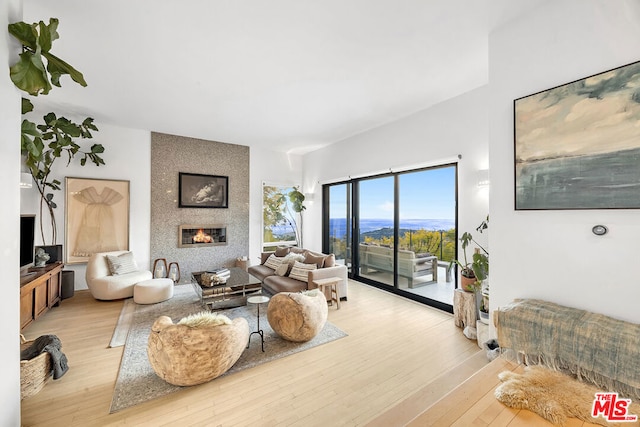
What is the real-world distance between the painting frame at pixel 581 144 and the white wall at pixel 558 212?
74mm

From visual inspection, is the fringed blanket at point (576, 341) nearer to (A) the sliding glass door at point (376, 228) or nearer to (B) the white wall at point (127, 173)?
(A) the sliding glass door at point (376, 228)

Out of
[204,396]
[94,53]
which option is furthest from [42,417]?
[94,53]

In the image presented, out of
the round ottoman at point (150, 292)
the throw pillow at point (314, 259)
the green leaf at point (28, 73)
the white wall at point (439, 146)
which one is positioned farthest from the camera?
the throw pillow at point (314, 259)

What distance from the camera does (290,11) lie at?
6.94 feet

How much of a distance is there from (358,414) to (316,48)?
3237 millimetres

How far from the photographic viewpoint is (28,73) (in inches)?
59.9

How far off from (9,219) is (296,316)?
2.31 meters

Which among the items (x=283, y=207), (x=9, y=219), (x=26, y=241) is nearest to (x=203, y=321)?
(x=9, y=219)

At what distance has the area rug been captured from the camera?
1370 millimetres

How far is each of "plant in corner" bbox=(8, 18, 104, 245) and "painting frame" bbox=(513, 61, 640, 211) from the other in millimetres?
3211

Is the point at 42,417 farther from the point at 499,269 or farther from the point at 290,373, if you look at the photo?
the point at 499,269

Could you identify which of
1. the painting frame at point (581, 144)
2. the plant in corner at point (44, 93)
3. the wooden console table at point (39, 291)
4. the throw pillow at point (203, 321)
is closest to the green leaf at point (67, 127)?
the plant in corner at point (44, 93)

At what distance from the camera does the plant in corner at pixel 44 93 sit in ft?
4.99

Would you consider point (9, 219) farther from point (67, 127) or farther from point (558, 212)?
point (558, 212)
